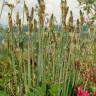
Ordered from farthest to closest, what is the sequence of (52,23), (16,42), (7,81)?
(7,81) < (16,42) < (52,23)

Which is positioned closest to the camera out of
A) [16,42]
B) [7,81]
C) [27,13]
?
[27,13]

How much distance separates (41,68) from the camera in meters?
3.45

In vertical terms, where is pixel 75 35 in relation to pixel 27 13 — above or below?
below

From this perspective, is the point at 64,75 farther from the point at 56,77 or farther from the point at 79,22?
the point at 79,22

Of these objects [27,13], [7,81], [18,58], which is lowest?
[7,81]

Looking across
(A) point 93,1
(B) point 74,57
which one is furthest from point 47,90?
(A) point 93,1

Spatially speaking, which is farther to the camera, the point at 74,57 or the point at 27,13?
the point at 74,57

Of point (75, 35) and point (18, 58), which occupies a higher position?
point (75, 35)

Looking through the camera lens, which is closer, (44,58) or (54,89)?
(54,89)

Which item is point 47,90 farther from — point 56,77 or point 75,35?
point 75,35

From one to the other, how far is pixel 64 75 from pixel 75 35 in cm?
39

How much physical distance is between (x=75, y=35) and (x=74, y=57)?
0.33 m

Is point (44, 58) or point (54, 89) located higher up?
point (44, 58)

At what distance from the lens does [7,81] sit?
412 cm
